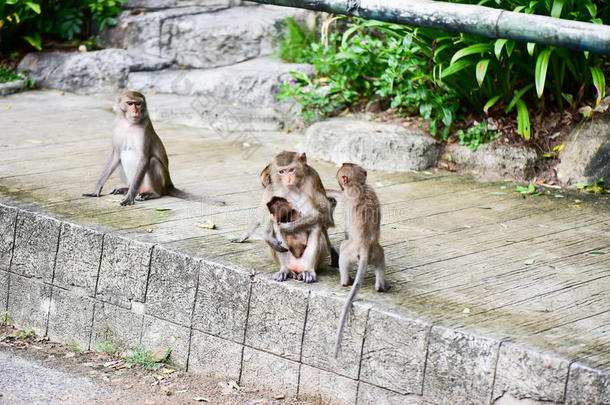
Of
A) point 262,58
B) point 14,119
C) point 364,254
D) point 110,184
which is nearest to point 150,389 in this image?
point 364,254

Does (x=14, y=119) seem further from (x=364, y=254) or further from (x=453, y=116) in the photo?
(x=364, y=254)

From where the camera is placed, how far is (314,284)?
4.00 metres

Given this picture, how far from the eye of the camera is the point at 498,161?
6.71m

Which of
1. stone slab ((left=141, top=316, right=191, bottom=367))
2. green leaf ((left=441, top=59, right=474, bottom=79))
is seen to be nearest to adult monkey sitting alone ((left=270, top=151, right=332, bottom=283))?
stone slab ((left=141, top=316, right=191, bottom=367))

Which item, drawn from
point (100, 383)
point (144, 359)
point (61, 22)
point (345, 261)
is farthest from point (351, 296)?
point (61, 22)

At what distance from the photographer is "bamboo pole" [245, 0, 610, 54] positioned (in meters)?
2.08

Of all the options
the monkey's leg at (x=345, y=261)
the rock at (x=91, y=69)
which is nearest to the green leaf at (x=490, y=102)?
the monkey's leg at (x=345, y=261)

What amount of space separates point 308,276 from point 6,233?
2.26m

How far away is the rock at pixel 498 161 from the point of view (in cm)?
662

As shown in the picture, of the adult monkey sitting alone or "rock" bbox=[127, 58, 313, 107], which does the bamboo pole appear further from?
"rock" bbox=[127, 58, 313, 107]

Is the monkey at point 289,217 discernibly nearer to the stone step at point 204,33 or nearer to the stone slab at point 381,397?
the stone slab at point 381,397

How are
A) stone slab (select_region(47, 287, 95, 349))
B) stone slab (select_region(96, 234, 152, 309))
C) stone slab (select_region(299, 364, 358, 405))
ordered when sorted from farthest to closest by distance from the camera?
stone slab (select_region(47, 287, 95, 349)), stone slab (select_region(96, 234, 152, 309)), stone slab (select_region(299, 364, 358, 405))

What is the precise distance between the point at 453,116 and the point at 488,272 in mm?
3041

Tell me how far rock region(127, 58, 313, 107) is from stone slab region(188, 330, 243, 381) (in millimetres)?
5052
